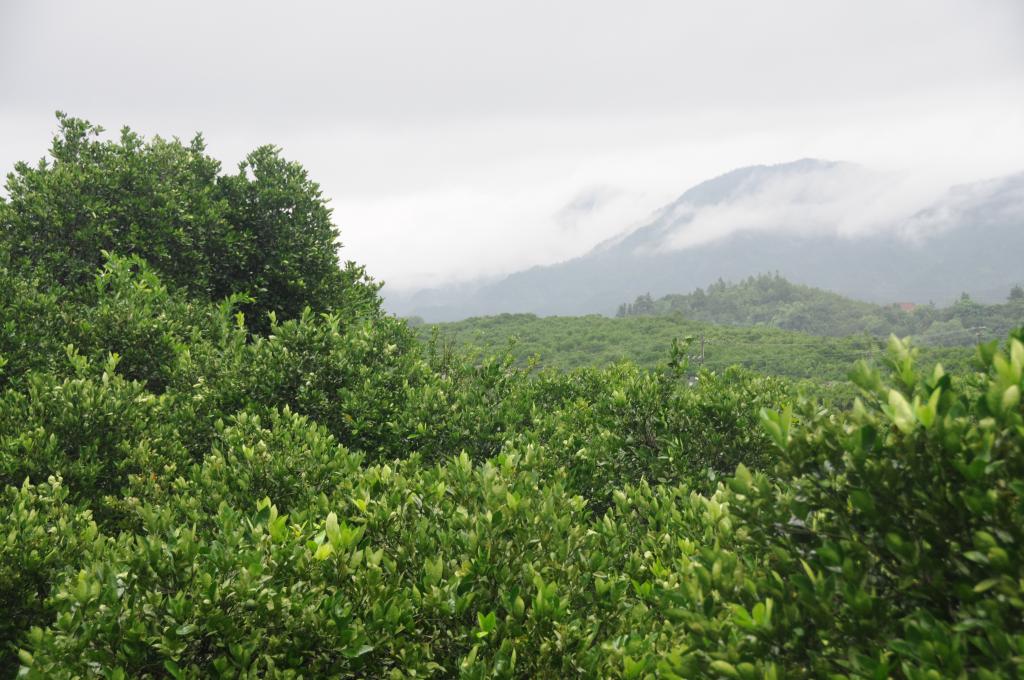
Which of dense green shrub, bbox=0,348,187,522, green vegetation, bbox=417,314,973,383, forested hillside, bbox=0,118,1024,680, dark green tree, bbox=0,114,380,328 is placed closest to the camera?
forested hillside, bbox=0,118,1024,680

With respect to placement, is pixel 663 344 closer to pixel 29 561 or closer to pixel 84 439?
pixel 84 439

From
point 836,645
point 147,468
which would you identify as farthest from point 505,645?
point 147,468

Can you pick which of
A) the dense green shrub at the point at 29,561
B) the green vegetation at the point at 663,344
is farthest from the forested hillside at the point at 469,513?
the green vegetation at the point at 663,344

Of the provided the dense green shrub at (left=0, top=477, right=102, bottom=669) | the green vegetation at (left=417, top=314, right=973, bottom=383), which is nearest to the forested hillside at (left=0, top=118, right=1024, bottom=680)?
the dense green shrub at (left=0, top=477, right=102, bottom=669)

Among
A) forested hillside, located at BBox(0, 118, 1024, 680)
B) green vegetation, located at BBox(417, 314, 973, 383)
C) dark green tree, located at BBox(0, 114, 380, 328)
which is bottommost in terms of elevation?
green vegetation, located at BBox(417, 314, 973, 383)

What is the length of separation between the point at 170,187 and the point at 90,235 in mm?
2226

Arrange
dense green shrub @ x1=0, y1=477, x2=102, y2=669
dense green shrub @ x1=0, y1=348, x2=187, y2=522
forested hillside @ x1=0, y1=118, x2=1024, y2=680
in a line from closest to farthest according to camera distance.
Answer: forested hillside @ x1=0, y1=118, x2=1024, y2=680 → dense green shrub @ x1=0, y1=477, x2=102, y2=669 → dense green shrub @ x1=0, y1=348, x2=187, y2=522

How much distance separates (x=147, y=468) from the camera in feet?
25.3

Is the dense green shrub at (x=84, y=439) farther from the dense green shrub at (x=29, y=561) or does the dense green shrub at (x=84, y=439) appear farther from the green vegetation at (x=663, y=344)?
the green vegetation at (x=663, y=344)

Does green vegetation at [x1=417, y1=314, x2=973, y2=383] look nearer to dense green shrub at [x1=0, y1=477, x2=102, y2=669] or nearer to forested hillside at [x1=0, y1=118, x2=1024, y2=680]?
forested hillside at [x1=0, y1=118, x2=1024, y2=680]

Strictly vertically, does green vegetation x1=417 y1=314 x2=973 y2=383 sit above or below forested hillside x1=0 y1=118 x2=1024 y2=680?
below

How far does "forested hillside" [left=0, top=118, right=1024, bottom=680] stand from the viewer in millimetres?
2859

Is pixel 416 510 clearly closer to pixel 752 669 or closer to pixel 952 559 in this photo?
pixel 752 669

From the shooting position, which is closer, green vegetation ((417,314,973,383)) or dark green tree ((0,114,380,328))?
dark green tree ((0,114,380,328))
